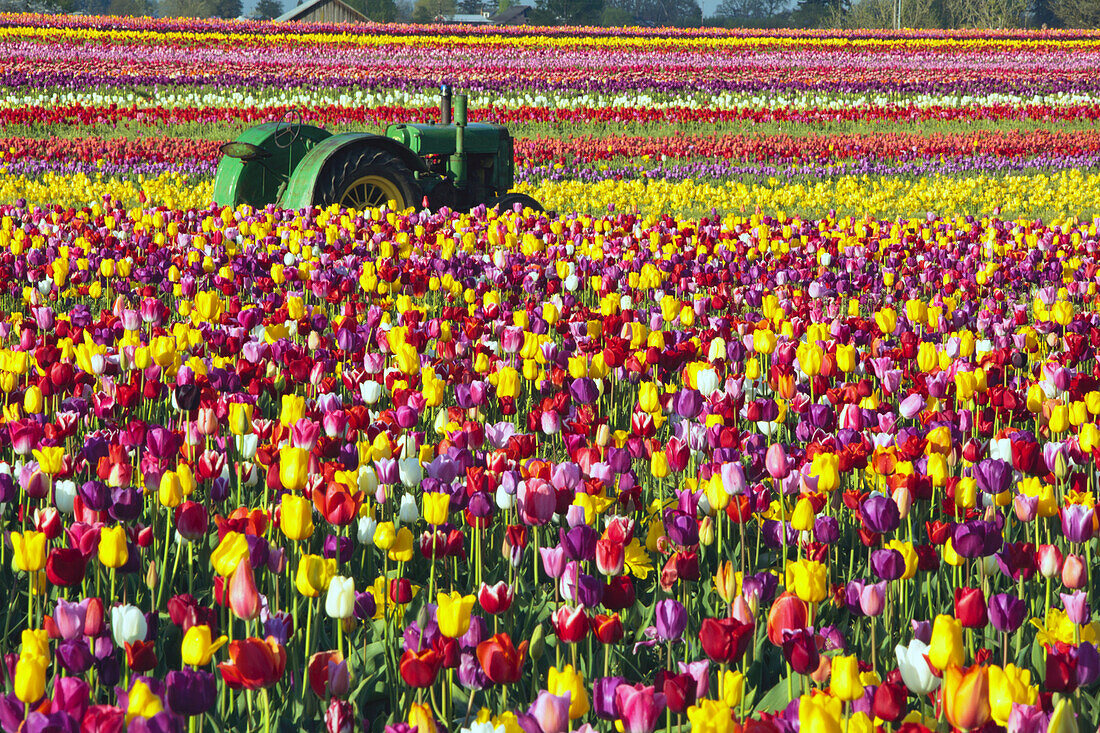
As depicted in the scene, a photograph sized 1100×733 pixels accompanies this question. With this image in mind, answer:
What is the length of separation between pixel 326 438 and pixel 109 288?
4.42 meters

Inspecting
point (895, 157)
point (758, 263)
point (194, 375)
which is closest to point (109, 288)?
point (194, 375)

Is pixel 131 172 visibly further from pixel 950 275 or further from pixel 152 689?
pixel 152 689

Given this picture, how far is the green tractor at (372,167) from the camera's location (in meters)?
9.20

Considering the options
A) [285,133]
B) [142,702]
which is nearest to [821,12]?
[285,133]

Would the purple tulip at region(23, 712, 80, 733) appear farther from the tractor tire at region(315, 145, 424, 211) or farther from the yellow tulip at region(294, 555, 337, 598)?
the tractor tire at region(315, 145, 424, 211)

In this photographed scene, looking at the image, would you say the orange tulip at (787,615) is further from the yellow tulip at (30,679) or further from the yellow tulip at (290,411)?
the yellow tulip at (290,411)

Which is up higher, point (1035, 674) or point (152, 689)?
point (152, 689)

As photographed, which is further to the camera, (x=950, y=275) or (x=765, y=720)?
(x=950, y=275)

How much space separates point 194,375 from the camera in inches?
147

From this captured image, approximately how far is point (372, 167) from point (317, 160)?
51cm

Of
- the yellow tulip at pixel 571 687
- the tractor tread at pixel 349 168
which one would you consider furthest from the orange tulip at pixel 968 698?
the tractor tread at pixel 349 168

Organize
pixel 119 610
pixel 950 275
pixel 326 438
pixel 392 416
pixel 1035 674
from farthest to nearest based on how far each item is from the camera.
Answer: pixel 950 275, pixel 392 416, pixel 326 438, pixel 1035 674, pixel 119 610

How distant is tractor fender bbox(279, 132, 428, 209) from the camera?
8.98m

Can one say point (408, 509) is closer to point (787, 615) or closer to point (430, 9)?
point (787, 615)
